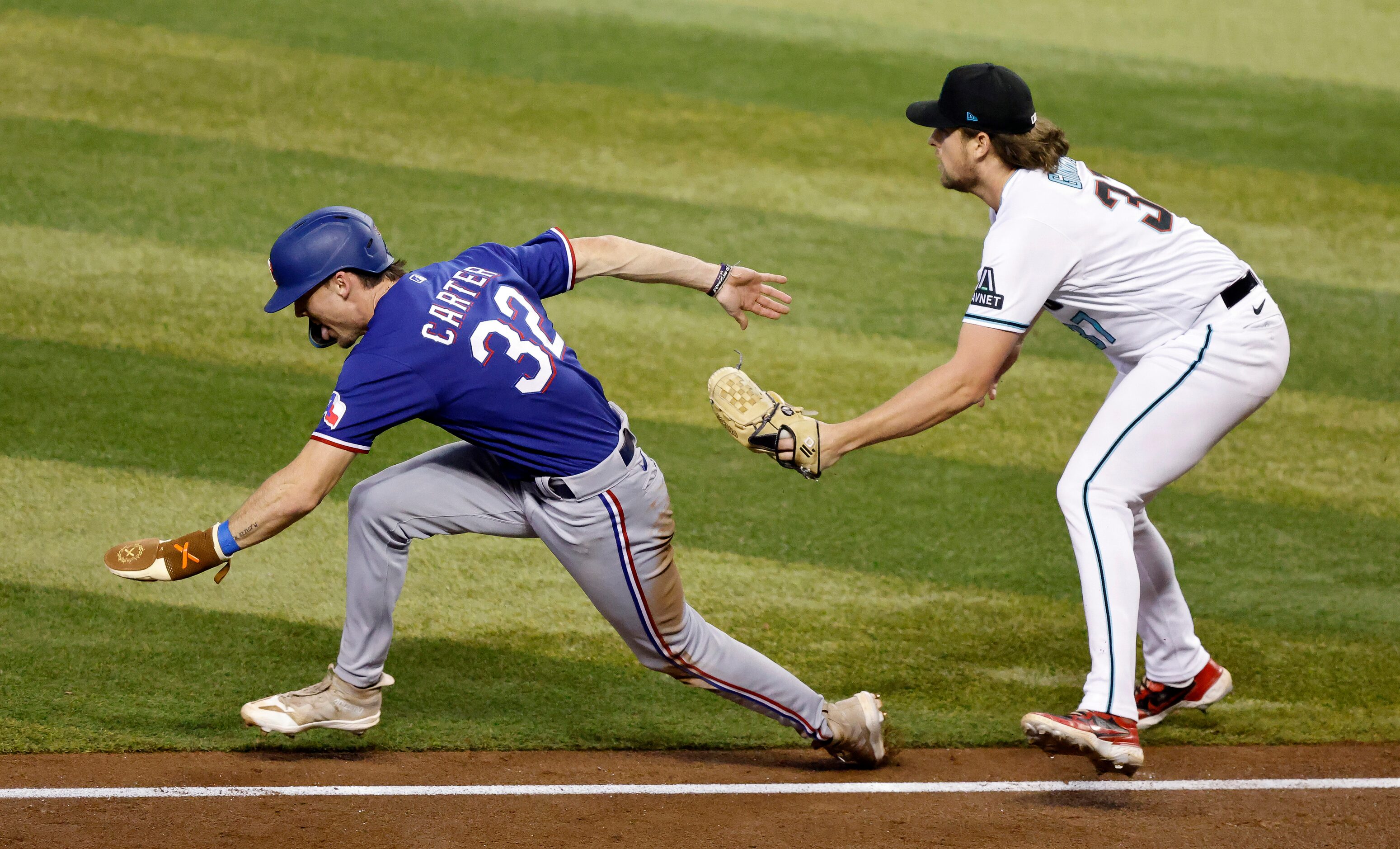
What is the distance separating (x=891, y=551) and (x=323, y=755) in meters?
2.69

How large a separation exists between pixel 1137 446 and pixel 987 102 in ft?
3.62

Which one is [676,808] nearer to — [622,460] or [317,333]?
[622,460]

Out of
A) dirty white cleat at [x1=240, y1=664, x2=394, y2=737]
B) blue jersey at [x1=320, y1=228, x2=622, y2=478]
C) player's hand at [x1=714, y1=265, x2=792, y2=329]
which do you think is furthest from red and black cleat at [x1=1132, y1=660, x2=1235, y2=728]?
dirty white cleat at [x1=240, y1=664, x2=394, y2=737]

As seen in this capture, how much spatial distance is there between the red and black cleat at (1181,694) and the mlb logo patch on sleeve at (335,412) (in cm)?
288

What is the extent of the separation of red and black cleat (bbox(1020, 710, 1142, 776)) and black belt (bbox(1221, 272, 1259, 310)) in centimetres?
129

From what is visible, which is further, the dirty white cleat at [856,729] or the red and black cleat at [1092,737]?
the dirty white cleat at [856,729]

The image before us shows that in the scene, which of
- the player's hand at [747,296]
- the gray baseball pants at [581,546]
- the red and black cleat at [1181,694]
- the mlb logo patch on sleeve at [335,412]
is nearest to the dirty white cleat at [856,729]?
the gray baseball pants at [581,546]

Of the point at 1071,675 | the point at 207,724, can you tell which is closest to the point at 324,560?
the point at 207,724

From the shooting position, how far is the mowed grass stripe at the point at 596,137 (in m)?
10.2

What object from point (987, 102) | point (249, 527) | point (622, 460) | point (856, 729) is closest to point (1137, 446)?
point (987, 102)

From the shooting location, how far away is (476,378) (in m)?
3.88

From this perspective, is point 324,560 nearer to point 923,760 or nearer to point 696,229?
point 923,760

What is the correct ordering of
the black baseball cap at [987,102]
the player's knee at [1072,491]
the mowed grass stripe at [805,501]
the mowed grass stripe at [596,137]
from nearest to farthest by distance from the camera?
the black baseball cap at [987,102], the player's knee at [1072,491], the mowed grass stripe at [805,501], the mowed grass stripe at [596,137]

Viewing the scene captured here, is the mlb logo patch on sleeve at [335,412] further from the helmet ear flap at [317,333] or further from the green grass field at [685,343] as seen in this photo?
the green grass field at [685,343]
